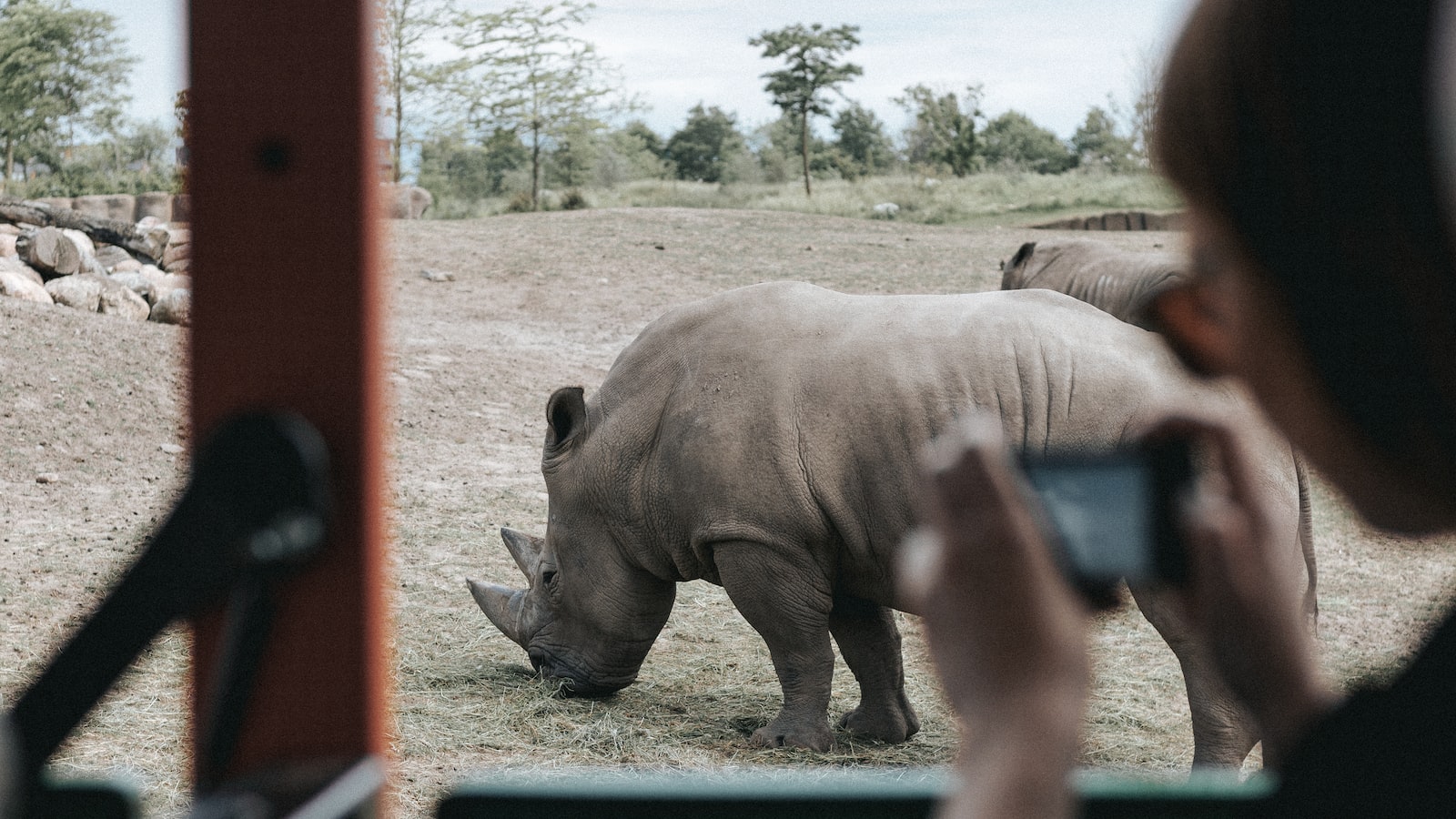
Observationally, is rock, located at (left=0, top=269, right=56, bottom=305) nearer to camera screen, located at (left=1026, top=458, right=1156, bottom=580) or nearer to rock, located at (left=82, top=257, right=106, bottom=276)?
rock, located at (left=82, top=257, right=106, bottom=276)

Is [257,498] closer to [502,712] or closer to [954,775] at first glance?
[954,775]

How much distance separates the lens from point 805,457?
14.1ft

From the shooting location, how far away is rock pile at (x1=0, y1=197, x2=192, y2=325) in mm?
10039

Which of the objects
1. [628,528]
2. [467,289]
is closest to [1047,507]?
[628,528]

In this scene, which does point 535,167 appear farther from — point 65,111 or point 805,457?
point 805,457

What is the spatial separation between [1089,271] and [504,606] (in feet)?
18.2

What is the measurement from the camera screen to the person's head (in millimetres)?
109

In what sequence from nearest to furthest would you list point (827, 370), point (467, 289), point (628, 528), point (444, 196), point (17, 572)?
point (827, 370) < point (628, 528) < point (17, 572) < point (467, 289) < point (444, 196)

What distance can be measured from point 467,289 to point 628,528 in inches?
416

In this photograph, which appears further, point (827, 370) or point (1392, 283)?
point (827, 370)

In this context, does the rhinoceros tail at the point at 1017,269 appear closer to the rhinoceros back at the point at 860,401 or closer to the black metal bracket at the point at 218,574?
the rhinoceros back at the point at 860,401

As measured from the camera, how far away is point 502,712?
15.3 ft

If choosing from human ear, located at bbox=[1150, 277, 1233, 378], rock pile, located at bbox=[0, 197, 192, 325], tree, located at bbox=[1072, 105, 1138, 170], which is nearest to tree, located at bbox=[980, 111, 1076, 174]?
tree, located at bbox=[1072, 105, 1138, 170]

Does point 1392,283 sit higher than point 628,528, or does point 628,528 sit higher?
point 1392,283
